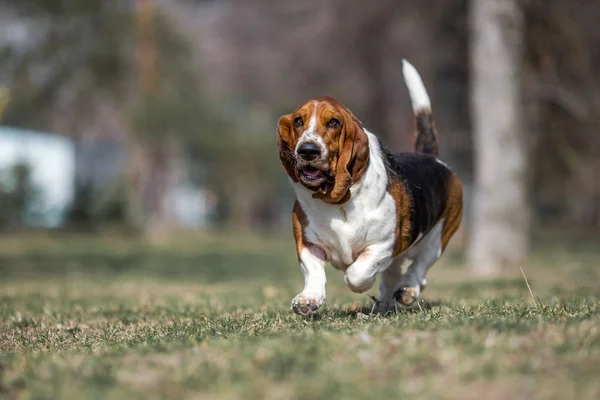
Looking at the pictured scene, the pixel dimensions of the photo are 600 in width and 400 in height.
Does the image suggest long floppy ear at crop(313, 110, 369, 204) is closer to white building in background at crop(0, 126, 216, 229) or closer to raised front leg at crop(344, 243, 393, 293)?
raised front leg at crop(344, 243, 393, 293)

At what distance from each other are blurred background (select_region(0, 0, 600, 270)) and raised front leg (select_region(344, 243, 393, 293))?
5.89 metres

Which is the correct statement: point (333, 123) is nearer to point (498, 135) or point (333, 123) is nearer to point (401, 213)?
point (401, 213)

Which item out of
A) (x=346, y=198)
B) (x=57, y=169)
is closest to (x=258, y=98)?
(x=57, y=169)

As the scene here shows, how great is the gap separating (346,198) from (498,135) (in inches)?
380

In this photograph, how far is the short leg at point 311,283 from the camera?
4.96 metres

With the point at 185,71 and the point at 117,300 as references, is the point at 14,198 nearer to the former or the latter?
the point at 185,71

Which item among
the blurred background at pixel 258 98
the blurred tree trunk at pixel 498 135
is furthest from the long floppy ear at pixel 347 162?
the blurred tree trunk at pixel 498 135

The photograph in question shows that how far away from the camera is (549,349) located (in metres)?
3.66

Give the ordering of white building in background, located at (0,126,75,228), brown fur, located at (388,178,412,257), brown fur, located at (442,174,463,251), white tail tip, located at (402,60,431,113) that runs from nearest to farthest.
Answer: brown fur, located at (388,178,412,257) < brown fur, located at (442,174,463,251) < white tail tip, located at (402,60,431,113) < white building in background, located at (0,126,75,228)

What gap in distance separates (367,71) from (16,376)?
2234 cm

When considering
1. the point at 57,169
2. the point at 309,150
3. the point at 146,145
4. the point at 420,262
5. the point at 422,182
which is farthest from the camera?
the point at 57,169

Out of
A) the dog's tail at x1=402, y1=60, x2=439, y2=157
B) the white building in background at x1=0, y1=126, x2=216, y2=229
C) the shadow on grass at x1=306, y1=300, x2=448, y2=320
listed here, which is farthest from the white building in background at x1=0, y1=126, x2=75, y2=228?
the shadow on grass at x1=306, y1=300, x2=448, y2=320

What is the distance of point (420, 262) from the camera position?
20.7 ft

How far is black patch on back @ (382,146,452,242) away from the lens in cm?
558
